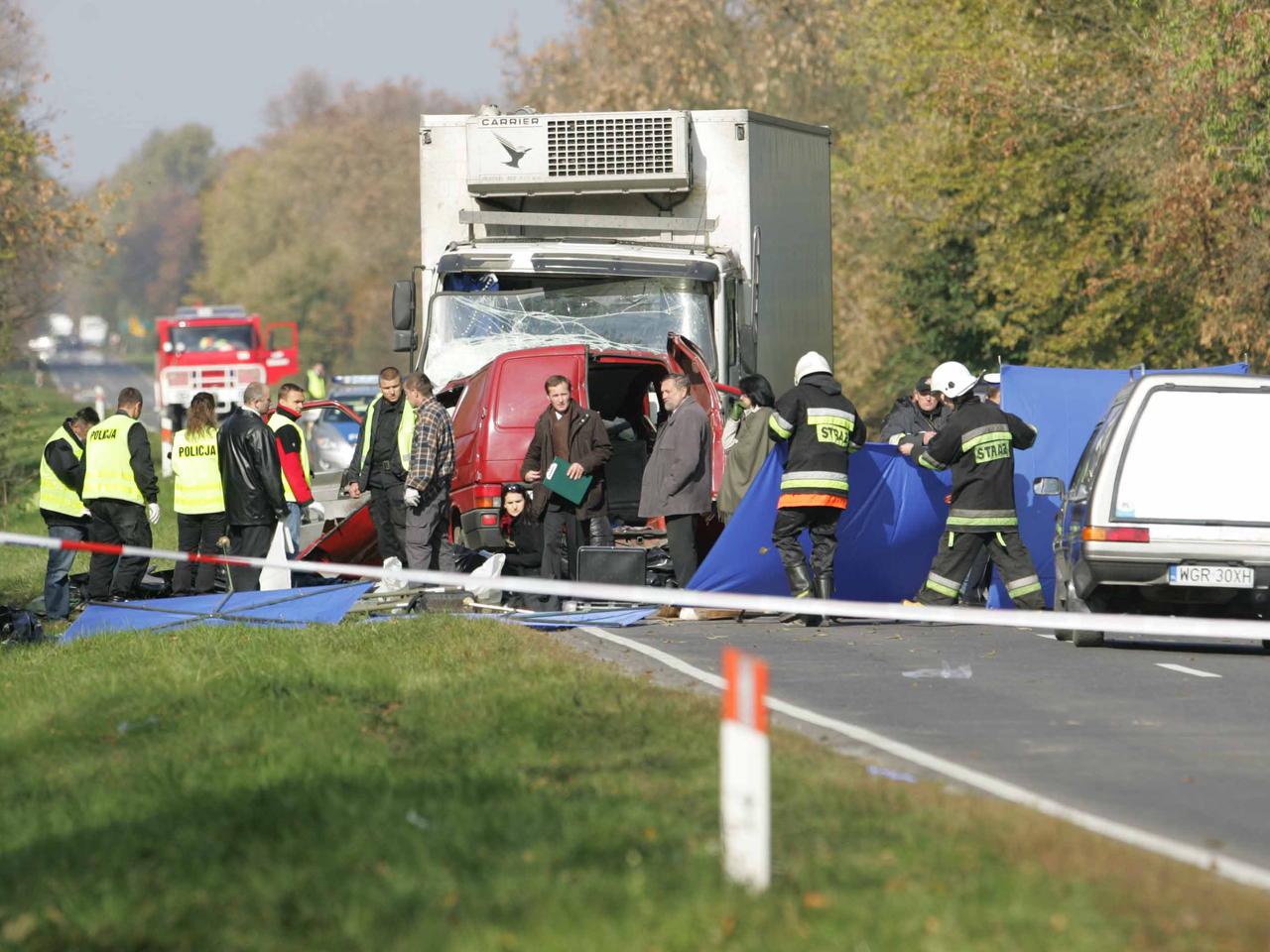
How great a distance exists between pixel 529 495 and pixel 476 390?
1486mm

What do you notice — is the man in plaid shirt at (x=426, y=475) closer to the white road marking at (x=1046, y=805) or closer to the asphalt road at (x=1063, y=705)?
the asphalt road at (x=1063, y=705)

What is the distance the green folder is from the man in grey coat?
0.45m

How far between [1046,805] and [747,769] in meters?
2.03

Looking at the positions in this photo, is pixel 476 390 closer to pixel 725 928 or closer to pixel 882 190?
pixel 725 928

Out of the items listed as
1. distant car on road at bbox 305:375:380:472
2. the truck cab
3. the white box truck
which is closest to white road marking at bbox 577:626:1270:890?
the truck cab

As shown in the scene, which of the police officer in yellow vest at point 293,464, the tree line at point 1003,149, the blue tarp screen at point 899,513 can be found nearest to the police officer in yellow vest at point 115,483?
the police officer in yellow vest at point 293,464

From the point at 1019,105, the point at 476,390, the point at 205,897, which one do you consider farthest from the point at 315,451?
the point at 205,897

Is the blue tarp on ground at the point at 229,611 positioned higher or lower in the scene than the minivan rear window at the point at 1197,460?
lower

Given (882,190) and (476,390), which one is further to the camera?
(882,190)

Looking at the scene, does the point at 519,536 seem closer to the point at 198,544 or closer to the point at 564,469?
the point at 564,469

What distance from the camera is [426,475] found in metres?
14.8

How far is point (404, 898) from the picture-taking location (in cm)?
548

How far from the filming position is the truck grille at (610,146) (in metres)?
18.6

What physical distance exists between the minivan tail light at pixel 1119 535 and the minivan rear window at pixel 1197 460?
0.26 feet
